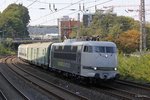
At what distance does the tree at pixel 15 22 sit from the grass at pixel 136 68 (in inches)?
4076

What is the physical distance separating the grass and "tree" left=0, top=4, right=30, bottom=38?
10353 centimetres

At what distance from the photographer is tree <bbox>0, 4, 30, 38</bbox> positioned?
136m

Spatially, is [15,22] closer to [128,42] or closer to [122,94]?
[128,42]

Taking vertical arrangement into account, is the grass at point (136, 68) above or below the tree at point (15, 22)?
below

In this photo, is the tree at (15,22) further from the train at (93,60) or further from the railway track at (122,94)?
the railway track at (122,94)

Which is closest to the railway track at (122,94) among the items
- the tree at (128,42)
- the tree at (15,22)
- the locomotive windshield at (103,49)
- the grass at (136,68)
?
the locomotive windshield at (103,49)

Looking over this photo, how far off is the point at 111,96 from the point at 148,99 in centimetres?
219

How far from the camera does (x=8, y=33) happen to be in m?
141

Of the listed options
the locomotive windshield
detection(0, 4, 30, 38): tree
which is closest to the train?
the locomotive windshield

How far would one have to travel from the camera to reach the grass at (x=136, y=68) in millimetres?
30261

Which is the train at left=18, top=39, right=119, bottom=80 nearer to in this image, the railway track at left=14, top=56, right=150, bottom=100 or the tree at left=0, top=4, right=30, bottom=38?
the railway track at left=14, top=56, right=150, bottom=100

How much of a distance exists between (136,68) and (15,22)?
348 ft

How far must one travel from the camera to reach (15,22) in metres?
135

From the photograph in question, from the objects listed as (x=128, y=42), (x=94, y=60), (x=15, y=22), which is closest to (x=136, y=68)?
(x=94, y=60)
